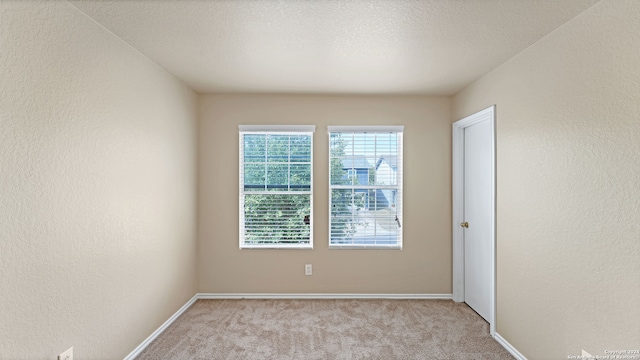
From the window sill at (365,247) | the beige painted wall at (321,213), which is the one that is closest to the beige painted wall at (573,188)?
the beige painted wall at (321,213)

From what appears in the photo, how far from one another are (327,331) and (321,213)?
53.0 inches

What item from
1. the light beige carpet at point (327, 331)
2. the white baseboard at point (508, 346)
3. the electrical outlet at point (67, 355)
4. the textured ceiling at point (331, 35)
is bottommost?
the light beige carpet at point (327, 331)

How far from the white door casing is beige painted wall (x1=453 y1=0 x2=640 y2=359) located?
0.69ft

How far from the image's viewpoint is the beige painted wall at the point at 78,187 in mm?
1511

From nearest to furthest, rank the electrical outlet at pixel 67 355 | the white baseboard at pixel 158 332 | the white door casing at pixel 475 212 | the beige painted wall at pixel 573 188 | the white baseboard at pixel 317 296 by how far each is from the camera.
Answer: the beige painted wall at pixel 573 188 < the electrical outlet at pixel 67 355 < the white baseboard at pixel 158 332 < the white door casing at pixel 475 212 < the white baseboard at pixel 317 296

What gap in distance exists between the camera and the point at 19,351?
1.53 meters

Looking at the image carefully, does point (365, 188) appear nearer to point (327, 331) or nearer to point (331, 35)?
point (327, 331)

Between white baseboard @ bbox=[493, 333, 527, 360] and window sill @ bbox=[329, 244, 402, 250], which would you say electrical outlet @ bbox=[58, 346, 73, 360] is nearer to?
window sill @ bbox=[329, 244, 402, 250]

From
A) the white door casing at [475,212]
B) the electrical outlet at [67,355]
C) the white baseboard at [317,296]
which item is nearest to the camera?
the electrical outlet at [67,355]

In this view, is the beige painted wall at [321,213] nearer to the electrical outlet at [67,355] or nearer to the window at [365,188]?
the window at [365,188]

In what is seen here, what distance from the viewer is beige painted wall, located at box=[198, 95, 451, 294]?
12.2ft

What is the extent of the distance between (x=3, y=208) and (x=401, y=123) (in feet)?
11.5

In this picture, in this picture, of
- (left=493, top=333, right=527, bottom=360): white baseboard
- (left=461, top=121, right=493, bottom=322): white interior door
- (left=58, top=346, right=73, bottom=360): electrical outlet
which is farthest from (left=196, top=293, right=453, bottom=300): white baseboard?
(left=58, top=346, right=73, bottom=360): electrical outlet

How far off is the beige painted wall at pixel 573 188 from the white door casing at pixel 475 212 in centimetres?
21
